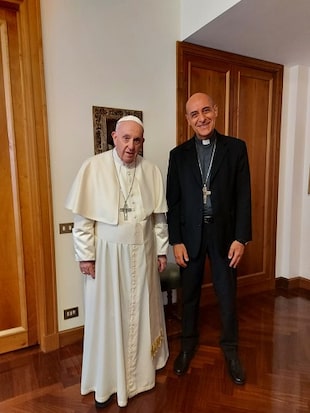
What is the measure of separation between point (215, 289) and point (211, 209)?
1.74ft

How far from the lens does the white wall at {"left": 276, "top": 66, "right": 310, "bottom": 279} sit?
3189mm

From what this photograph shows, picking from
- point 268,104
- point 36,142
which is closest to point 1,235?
point 36,142

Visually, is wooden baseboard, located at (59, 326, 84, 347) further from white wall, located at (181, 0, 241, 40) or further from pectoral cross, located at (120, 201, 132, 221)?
white wall, located at (181, 0, 241, 40)

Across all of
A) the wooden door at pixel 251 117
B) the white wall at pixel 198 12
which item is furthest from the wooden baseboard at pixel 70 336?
the white wall at pixel 198 12

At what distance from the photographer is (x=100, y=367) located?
1.72m

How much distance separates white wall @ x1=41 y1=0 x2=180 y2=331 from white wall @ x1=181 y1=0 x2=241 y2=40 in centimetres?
7

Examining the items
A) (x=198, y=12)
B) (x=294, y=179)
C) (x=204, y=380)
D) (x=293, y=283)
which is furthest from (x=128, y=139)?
(x=293, y=283)

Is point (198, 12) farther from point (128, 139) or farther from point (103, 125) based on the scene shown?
point (128, 139)

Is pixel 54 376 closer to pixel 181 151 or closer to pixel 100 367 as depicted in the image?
pixel 100 367

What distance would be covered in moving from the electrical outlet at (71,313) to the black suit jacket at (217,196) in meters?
0.98

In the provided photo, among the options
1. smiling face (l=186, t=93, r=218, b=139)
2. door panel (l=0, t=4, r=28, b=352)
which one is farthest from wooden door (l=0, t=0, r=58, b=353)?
smiling face (l=186, t=93, r=218, b=139)

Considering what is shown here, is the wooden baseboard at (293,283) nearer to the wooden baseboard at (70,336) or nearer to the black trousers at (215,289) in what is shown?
the black trousers at (215,289)

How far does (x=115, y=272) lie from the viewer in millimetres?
1689

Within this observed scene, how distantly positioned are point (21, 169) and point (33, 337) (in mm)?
1262
